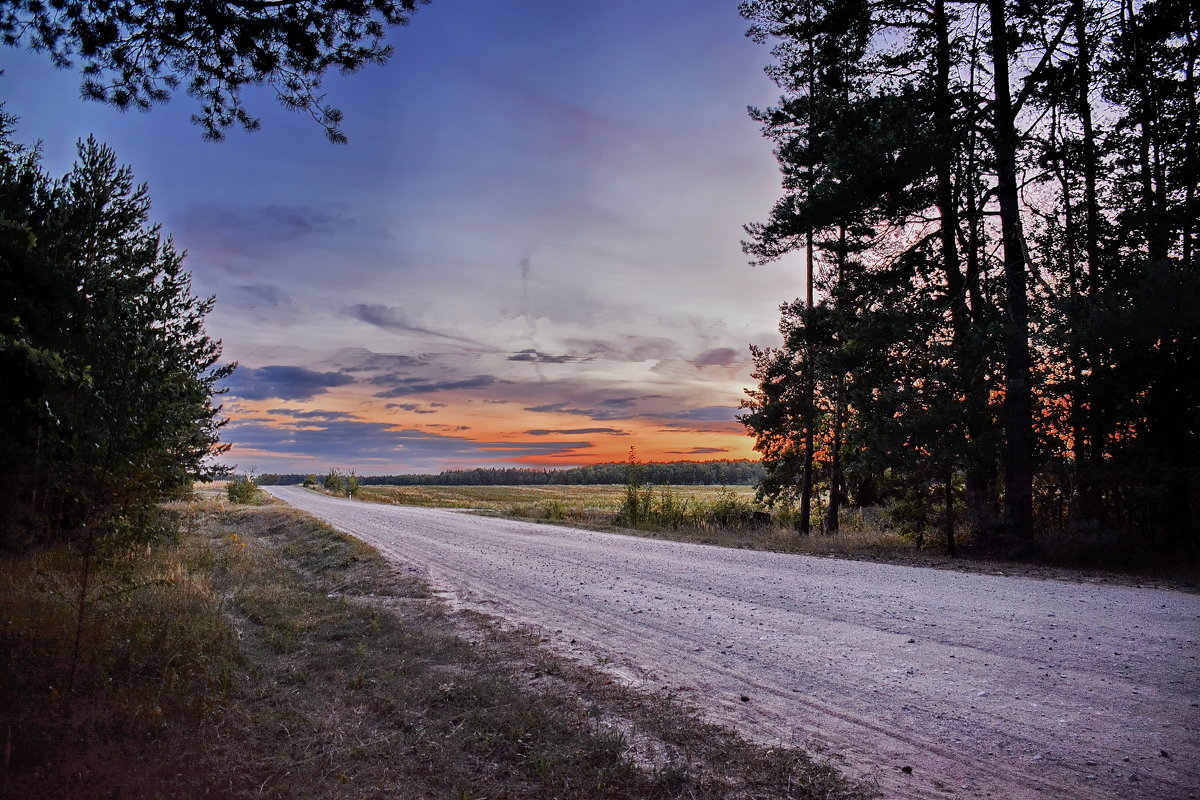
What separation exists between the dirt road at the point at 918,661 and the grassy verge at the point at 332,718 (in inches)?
21.3

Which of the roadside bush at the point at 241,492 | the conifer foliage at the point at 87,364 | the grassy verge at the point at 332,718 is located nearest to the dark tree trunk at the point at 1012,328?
the grassy verge at the point at 332,718

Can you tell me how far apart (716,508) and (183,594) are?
17.4m

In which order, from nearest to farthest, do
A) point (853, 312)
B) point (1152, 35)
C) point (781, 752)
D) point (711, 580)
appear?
point (781, 752) < point (711, 580) < point (1152, 35) < point (853, 312)

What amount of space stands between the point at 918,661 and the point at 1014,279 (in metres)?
11.7

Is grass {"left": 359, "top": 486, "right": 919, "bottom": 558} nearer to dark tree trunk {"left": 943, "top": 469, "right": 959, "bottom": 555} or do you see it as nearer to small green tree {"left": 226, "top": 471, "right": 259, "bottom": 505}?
dark tree trunk {"left": 943, "top": 469, "right": 959, "bottom": 555}

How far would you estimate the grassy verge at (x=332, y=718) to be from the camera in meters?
3.51

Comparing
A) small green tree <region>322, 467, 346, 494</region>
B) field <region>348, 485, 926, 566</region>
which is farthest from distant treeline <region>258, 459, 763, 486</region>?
field <region>348, 485, 926, 566</region>

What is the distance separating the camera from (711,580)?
963cm

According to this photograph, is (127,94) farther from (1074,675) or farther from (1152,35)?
(1152,35)

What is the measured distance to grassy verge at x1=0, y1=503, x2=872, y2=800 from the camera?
138 inches

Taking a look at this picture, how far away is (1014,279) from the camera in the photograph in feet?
45.5

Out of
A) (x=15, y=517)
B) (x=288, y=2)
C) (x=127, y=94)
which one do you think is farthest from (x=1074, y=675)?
(x=15, y=517)

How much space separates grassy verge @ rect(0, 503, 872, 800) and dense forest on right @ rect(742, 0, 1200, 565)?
35.9 feet

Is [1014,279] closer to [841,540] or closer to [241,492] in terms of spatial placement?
[841,540]
